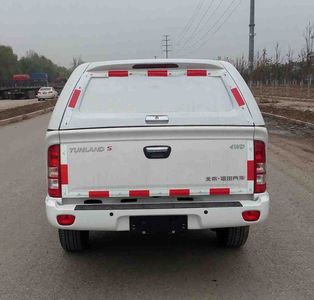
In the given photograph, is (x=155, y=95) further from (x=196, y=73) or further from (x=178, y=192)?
(x=178, y=192)

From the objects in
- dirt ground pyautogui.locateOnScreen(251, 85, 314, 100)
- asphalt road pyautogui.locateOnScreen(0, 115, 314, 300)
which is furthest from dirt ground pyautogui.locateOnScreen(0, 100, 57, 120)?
dirt ground pyautogui.locateOnScreen(251, 85, 314, 100)

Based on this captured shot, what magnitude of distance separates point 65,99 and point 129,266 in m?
1.64

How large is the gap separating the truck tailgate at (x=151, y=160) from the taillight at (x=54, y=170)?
1.8 inches

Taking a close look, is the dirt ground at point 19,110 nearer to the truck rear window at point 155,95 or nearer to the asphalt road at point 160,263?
the asphalt road at point 160,263

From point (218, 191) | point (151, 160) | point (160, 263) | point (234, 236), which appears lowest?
point (160, 263)

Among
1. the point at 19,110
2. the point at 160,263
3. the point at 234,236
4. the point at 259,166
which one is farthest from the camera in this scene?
the point at 19,110

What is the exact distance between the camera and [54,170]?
13.2 ft

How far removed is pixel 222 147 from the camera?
157 inches

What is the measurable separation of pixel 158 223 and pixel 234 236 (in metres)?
1.19

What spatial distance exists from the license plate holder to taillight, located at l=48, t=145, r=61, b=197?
653 millimetres

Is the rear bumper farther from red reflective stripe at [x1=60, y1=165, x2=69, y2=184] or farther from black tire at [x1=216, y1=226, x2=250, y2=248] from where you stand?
black tire at [x1=216, y1=226, x2=250, y2=248]

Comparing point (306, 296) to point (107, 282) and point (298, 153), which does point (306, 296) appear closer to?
point (107, 282)

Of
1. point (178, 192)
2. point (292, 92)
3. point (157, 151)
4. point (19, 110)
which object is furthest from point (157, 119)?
point (292, 92)

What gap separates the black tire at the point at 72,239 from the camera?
470cm
